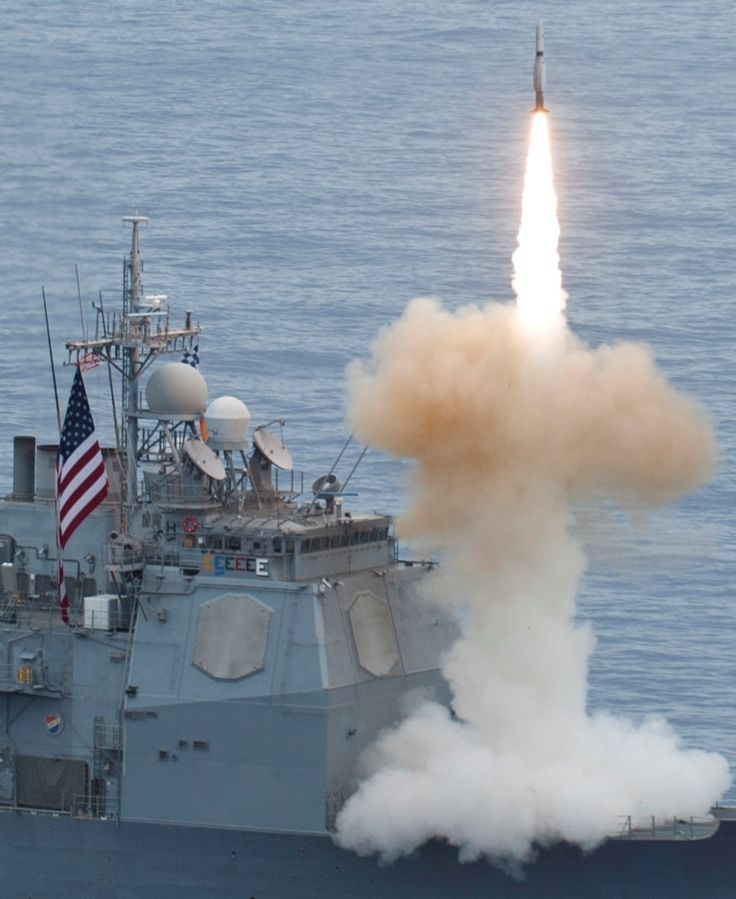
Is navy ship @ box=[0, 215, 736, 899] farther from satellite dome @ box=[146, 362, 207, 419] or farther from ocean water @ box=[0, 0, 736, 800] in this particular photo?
ocean water @ box=[0, 0, 736, 800]

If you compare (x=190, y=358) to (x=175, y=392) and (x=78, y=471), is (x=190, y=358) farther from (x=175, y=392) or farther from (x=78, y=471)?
(x=78, y=471)

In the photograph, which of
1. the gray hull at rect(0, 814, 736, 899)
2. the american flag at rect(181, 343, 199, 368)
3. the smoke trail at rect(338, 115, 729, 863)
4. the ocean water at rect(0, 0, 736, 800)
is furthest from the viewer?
the ocean water at rect(0, 0, 736, 800)


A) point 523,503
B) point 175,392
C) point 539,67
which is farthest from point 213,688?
point 539,67

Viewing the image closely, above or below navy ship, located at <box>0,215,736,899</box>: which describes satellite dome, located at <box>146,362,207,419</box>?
above

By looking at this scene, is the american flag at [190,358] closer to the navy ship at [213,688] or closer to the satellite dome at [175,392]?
the navy ship at [213,688]

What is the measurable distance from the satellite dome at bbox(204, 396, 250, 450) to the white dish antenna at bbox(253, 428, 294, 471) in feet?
1.27

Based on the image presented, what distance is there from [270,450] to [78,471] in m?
3.46

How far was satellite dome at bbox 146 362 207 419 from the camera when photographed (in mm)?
51719

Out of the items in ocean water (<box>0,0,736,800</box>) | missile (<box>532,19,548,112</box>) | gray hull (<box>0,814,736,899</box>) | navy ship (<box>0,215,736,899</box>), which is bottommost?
gray hull (<box>0,814,736,899</box>)

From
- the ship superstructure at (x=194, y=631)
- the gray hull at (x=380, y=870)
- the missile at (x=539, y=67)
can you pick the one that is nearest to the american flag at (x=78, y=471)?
the ship superstructure at (x=194, y=631)

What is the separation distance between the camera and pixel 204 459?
168ft

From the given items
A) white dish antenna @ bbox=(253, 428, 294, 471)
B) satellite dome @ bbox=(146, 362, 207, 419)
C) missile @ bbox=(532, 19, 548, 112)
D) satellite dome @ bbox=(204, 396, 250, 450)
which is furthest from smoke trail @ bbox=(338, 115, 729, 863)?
missile @ bbox=(532, 19, 548, 112)

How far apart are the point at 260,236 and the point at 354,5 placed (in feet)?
104

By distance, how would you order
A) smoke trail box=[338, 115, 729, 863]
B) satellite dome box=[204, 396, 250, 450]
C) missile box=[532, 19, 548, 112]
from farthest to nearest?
satellite dome box=[204, 396, 250, 450], missile box=[532, 19, 548, 112], smoke trail box=[338, 115, 729, 863]
